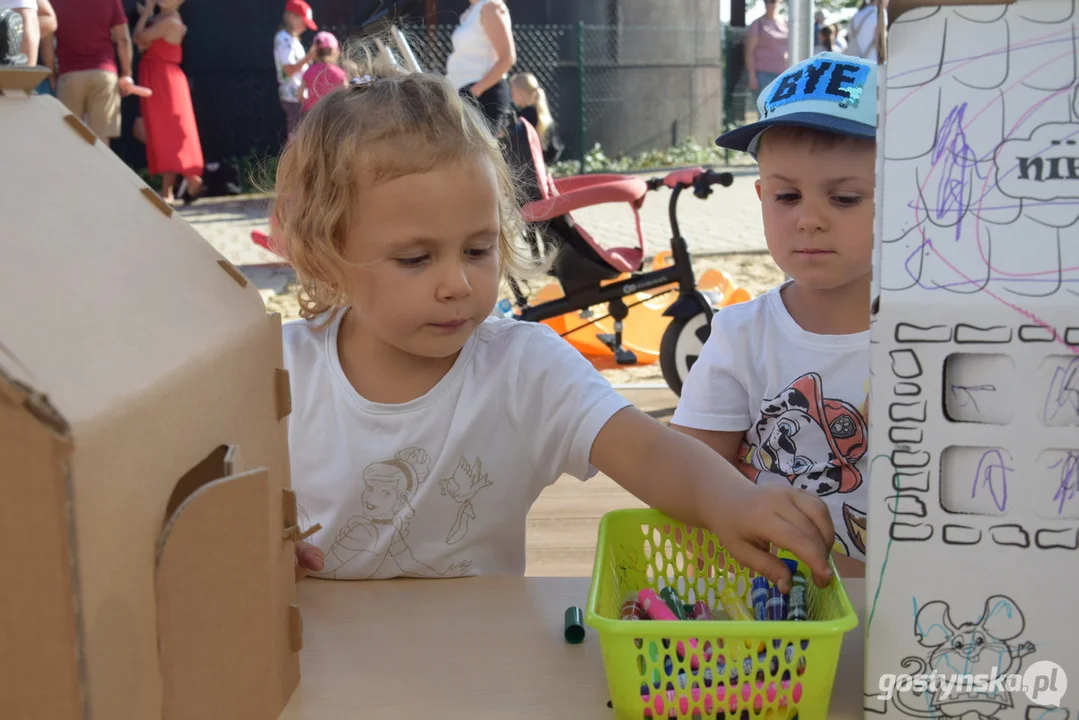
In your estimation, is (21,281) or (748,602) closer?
(21,281)

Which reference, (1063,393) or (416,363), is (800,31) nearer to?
(416,363)

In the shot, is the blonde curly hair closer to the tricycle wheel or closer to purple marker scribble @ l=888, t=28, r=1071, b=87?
purple marker scribble @ l=888, t=28, r=1071, b=87

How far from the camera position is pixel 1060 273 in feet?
1.95

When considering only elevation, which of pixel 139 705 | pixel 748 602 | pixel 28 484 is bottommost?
pixel 748 602

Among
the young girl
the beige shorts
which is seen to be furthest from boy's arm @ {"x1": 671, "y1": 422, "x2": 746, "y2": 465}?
the beige shorts

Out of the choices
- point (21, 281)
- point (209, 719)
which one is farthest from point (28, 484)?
point (209, 719)

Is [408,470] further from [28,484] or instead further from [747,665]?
[28,484]

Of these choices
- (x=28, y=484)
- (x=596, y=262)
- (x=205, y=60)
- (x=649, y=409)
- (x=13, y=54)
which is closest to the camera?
(x=28, y=484)

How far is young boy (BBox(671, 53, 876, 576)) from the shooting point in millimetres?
1354

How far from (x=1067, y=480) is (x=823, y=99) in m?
0.86

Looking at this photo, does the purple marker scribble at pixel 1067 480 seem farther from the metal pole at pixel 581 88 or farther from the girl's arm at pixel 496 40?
the metal pole at pixel 581 88

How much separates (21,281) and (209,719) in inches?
10.8

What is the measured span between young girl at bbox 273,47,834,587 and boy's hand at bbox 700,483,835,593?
215 millimetres

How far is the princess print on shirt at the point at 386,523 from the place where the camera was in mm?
1278
